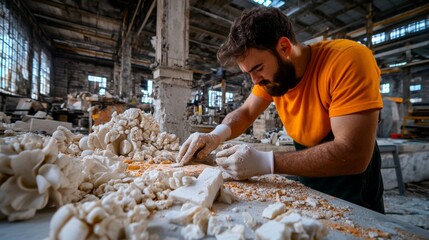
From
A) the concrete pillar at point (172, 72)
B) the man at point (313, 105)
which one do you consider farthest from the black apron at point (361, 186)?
the concrete pillar at point (172, 72)

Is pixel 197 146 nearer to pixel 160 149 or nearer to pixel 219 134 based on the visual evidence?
pixel 219 134

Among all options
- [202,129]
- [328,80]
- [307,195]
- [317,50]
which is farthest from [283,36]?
[202,129]

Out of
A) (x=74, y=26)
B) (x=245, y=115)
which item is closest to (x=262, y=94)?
(x=245, y=115)

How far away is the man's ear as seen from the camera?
136cm

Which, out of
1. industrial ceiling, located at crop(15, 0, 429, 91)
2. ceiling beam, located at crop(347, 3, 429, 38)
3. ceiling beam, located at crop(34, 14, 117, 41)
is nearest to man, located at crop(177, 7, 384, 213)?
industrial ceiling, located at crop(15, 0, 429, 91)

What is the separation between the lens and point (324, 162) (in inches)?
46.6

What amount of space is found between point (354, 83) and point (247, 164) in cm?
75

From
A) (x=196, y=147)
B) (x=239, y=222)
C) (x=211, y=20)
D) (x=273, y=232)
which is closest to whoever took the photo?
(x=273, y=232)

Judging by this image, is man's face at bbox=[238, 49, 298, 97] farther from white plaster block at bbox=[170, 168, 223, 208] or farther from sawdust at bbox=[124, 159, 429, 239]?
white plaster block at bbox=[170, 168, 223, 208]

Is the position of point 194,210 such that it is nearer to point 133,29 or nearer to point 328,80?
point 328,80

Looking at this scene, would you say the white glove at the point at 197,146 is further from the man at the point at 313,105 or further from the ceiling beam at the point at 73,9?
the ceiling beam at the point at 73,9

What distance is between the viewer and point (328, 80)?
4.21ft

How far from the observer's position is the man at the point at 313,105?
115cm

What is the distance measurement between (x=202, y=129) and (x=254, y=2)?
435 centimetres
